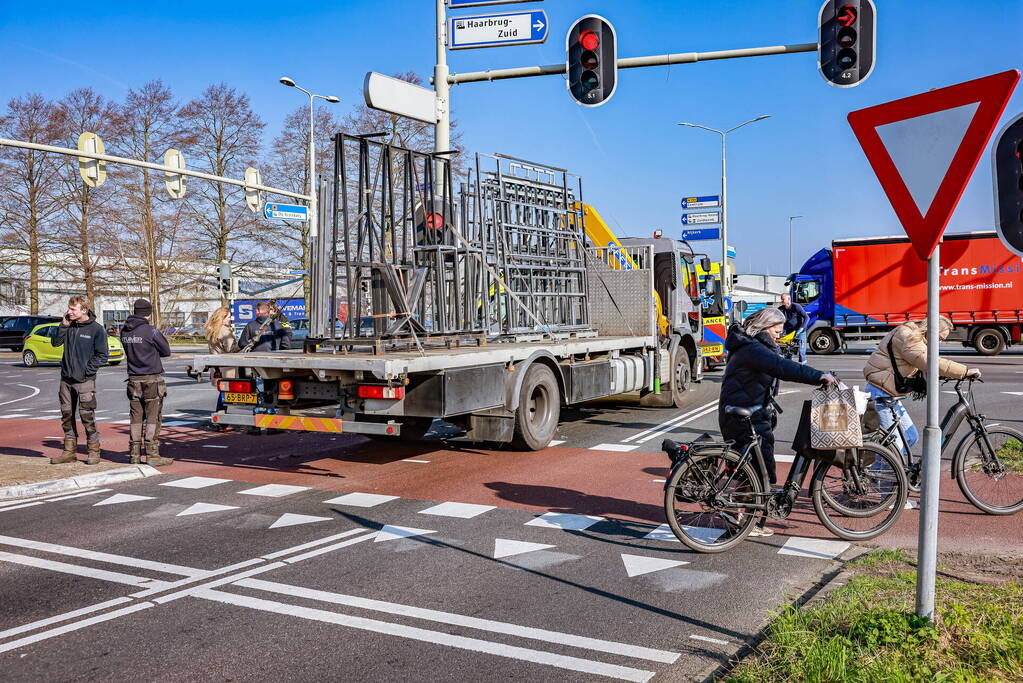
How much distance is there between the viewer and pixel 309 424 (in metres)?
8.41

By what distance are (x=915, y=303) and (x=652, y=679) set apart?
26982 mm

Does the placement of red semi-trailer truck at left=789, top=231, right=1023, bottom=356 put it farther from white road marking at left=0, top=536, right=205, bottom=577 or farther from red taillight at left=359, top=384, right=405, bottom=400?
white road marking at left=0, top=536, right=205, bottom=577

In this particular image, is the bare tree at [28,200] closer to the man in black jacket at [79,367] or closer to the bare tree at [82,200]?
the bare tree at [82,200]

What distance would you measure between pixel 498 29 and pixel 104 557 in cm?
899

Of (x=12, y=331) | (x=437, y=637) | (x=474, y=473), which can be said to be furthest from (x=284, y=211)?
(x=12, y=331)

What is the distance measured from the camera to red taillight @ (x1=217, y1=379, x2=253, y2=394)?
890cm

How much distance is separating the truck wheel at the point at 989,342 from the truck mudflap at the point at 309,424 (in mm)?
24116

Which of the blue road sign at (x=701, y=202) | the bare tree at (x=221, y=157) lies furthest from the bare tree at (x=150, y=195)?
the blue road sign at (x=701, y=202)

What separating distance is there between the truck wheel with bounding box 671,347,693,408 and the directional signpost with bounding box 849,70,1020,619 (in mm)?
10212

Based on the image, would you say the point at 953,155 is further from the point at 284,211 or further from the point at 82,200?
the point at 82,200

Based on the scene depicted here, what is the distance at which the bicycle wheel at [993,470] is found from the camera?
649 centimetres

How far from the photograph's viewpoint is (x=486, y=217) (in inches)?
451

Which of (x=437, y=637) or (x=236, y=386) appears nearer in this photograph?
(x=437, y=637)

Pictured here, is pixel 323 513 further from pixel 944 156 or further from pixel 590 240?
pixel 590 240
